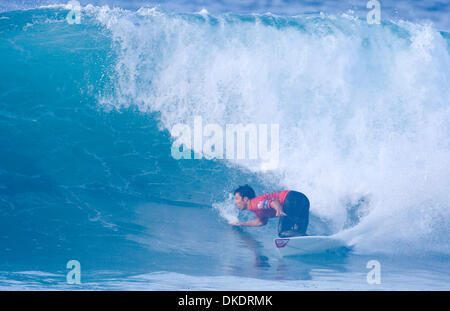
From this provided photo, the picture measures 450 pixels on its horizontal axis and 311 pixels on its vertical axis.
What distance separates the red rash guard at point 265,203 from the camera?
18.8 feet

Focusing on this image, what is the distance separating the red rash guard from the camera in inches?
226

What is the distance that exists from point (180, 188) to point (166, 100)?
1.90m

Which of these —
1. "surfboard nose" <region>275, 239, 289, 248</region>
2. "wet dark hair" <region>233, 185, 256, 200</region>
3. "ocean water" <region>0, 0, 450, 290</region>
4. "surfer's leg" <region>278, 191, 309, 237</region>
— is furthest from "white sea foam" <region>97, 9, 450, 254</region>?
"surfboard nose" <region>275, 239, 289, 248</region>

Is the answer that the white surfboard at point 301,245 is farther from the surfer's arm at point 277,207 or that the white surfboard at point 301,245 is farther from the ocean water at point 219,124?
A: the surfer's arm at point 277,207

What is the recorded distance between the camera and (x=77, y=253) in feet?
17.6

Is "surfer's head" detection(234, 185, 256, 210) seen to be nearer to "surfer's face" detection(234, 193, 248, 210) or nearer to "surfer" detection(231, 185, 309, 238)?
"surfer's face" detection(234, 193, 248, 210)

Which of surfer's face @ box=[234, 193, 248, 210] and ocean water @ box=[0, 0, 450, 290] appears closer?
ocean water @ box=[0, 0, 450, 290]

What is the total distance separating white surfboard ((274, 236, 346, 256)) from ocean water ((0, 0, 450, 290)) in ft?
0.39

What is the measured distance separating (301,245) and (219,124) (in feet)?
12.2

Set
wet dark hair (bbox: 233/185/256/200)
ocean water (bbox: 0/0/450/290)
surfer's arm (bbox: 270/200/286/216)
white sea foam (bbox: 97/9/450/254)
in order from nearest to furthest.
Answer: ocean water (bbox: 0/0/450/290) < surfer's arm (bbox: 270/200/286/216) < wet dark hair (bbox: 233/185/256/200) < white sea foam (bbox: 97/9/450/254)

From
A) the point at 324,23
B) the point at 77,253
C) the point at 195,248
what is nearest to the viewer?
the point at 77,253
